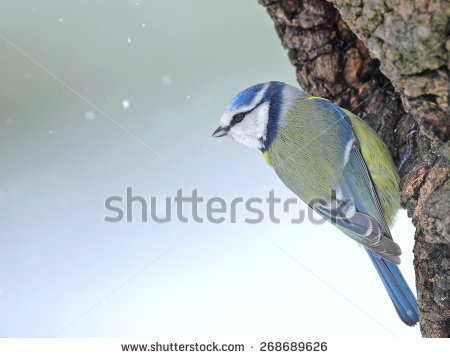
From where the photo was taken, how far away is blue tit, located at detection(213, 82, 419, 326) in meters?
1.89

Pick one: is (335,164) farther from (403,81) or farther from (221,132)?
(403,81)

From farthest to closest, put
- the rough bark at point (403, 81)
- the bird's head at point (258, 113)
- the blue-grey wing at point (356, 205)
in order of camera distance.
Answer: the bird's head at point (258, 113)
the blue-grey wing at point (356, 205)
the rough bark at point (403, 81)

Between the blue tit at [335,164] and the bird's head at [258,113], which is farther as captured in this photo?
the bird's head at [258,113]

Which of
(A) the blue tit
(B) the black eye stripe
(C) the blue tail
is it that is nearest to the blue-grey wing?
(A) the blue tit

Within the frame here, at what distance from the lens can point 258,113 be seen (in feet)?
6.68

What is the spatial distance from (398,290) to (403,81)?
0.81 metres

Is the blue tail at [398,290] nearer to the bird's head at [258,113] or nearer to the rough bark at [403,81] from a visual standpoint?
the rough bark at [403,81]

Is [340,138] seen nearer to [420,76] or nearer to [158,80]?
[420,76]

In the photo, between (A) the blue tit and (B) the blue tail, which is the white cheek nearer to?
(A) the blue tit

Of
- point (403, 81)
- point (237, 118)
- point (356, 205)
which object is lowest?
point (356, 205)

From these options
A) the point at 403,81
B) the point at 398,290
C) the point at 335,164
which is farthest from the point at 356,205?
the point at 403,81

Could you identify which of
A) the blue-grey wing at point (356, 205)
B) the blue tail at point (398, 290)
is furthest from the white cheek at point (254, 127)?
the blue tail at point (398, 290)

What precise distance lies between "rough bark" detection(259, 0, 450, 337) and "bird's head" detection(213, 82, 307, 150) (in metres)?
0.17

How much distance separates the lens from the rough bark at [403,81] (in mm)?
1356
